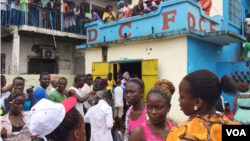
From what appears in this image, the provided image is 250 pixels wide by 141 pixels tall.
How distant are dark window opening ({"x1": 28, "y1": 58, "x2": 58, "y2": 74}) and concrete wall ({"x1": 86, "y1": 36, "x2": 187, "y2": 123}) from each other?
16.0 ft

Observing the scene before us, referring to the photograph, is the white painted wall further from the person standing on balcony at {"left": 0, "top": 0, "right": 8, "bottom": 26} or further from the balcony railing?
the person standing on balcony at {"left": 0, "top": 0, "right": 8, "bottom": 26}

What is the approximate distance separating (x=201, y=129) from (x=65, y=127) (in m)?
0.93

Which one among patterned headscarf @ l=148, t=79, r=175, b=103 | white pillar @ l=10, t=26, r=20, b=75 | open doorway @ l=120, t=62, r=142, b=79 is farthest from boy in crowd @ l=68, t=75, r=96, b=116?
open doorway @ l=120, t=62, r=142, b=79

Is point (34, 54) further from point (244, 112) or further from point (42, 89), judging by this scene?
point (244, 112)

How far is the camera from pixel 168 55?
6410mm

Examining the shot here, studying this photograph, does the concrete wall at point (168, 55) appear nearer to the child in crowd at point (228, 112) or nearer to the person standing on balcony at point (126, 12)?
the child in crowd at point (228, 112)

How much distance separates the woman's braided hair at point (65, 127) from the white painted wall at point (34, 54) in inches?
370

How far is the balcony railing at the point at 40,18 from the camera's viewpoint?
27.7 feet

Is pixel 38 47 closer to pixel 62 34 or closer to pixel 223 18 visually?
pixel 62 34

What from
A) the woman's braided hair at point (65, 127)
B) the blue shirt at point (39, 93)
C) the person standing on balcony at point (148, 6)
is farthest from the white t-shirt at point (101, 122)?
the person standing on balcony at point (148, 6)

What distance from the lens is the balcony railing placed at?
8430 millimetres

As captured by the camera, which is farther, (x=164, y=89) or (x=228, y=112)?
(x=228, y=112)

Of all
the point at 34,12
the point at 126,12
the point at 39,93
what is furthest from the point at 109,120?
the point at 34,12

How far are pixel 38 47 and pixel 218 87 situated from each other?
1033cm
